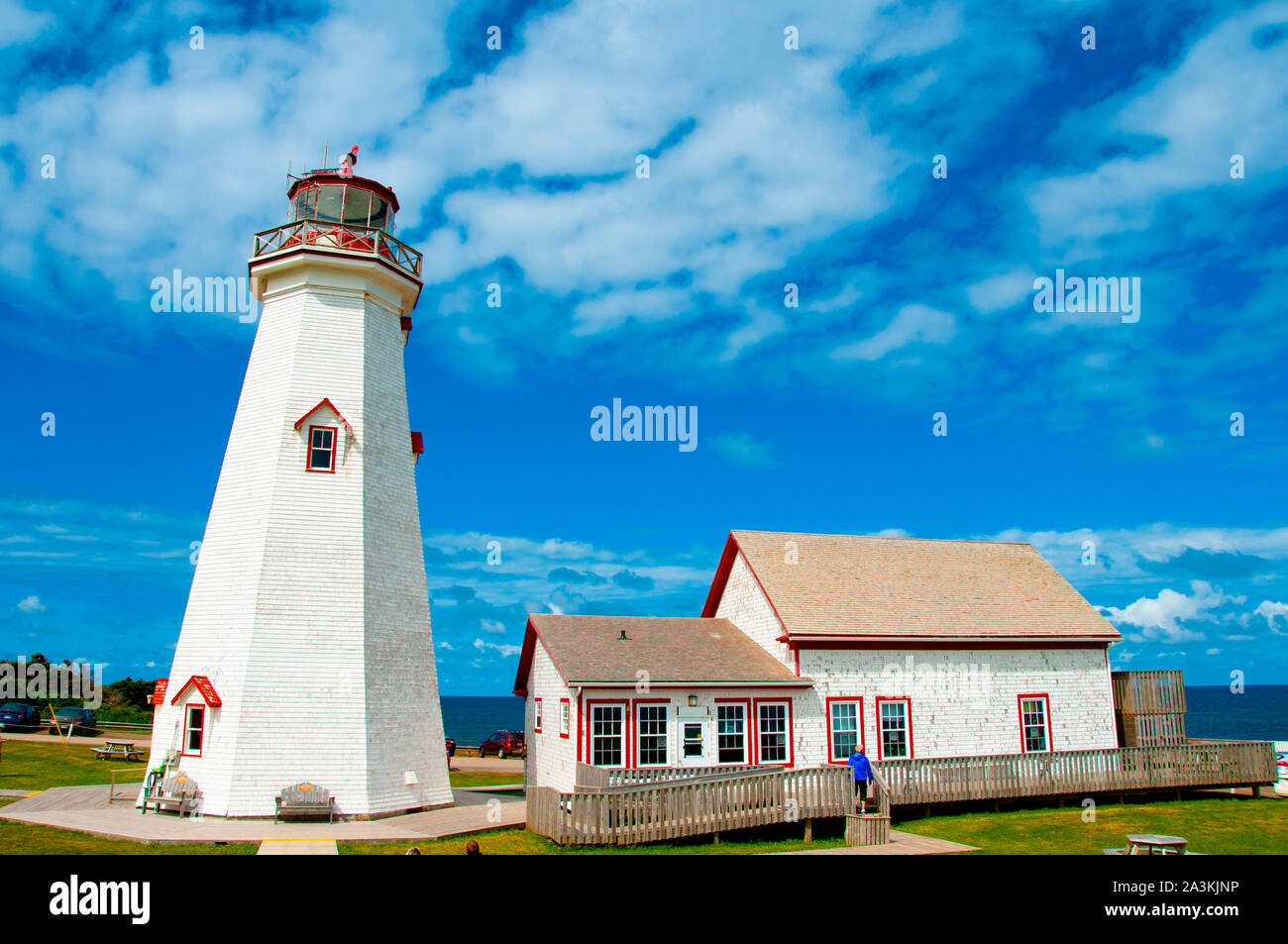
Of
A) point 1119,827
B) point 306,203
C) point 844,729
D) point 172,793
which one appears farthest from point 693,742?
point 306,203

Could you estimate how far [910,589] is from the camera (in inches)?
976

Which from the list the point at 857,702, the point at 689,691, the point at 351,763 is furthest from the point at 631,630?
the point at 351,763

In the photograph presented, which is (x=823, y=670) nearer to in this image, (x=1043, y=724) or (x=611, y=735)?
(x=611, y=735)

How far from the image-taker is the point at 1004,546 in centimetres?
2836

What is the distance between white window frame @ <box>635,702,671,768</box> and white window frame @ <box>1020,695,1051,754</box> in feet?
34.1

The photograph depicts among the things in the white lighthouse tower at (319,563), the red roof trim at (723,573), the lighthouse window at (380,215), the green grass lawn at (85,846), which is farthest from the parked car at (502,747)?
the lighthouse window at (380,215)

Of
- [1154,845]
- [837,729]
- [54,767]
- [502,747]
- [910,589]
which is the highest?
[910,589]

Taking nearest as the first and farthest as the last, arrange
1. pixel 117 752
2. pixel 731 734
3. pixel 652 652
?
pixel 731 734, pixel 652 652, pixel 117 752

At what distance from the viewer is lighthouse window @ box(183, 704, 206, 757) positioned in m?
18.9

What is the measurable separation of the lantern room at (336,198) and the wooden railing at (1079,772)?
62.6ft

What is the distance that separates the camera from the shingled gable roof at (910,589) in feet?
74.8

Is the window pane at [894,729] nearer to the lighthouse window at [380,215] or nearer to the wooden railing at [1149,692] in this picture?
the wooden railing at [1149,692]

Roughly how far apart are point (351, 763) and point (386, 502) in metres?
6.20

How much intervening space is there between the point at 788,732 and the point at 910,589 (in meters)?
6.33
